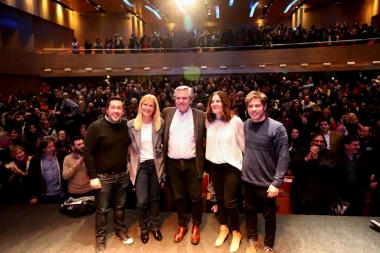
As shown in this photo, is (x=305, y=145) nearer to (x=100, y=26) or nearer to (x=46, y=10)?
(x=46, y=10)

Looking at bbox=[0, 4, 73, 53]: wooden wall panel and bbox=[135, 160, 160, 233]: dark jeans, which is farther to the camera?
bbox=[0, 4, 73, 53]: wooden wall panel

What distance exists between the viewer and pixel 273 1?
49.6 feet

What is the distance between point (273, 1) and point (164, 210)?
14.6m

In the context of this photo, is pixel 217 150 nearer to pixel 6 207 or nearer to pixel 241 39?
pixel 6 207

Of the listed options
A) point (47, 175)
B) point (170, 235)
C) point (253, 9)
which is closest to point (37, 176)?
point (47, 175)

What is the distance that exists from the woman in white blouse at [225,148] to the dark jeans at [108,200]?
35.6 inches

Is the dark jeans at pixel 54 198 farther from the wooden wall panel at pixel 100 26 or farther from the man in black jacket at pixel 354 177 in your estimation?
the wooden wall panel at pixel 100 26

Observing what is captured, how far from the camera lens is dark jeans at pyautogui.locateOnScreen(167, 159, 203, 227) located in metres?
2.76

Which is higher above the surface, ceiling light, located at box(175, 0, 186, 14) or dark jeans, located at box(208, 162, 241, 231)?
ceiling light, located at box(175, 0, 186, 14)

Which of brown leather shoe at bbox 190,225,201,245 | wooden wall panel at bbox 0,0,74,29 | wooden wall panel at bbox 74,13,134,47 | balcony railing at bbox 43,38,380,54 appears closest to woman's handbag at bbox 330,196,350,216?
brown leather shoe at bbox 190,225,201,245

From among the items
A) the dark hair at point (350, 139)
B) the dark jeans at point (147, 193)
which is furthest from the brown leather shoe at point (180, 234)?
the dark hair at point (350, 139)

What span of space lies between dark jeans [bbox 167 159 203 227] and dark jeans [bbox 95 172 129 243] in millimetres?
496

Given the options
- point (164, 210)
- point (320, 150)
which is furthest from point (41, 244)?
point (320, 150)

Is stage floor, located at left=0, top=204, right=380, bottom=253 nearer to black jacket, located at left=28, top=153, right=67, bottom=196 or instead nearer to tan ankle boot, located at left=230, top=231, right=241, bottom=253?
tan ankle boot, located at left=230, top=231, right=241, bottom=253
